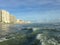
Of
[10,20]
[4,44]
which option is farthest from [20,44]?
[10,20]

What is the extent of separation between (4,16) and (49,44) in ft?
308

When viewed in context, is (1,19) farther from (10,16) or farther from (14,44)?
(14,44)

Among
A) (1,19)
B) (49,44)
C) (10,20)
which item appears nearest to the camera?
(49,44)

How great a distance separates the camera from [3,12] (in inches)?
4067

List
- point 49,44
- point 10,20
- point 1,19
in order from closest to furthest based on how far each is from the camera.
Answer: point 49,44 → point 1,19 → point 10,20

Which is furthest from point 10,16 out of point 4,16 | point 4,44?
point 4,44

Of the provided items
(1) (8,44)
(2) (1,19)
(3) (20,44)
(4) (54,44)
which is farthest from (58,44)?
(2) (1,19)

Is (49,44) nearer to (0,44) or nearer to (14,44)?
(14,44)

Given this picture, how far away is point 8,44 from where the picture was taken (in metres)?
12.3

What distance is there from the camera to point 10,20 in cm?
11862

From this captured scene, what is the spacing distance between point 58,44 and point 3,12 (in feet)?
309

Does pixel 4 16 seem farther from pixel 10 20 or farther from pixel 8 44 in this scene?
pixel 8 44

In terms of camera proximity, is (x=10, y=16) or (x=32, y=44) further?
(x=10, y=16)

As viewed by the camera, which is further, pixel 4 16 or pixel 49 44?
pixel 4 16
